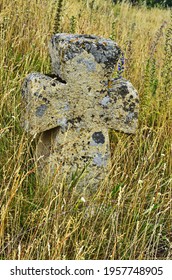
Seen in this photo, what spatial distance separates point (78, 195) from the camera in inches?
92.9

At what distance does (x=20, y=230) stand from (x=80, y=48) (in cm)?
103

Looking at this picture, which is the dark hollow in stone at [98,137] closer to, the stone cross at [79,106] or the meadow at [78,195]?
the stone cross at [79,106]

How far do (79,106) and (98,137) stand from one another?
225mm

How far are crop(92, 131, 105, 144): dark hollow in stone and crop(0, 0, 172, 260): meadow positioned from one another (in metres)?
0.16

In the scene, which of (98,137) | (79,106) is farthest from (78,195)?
(79,106)

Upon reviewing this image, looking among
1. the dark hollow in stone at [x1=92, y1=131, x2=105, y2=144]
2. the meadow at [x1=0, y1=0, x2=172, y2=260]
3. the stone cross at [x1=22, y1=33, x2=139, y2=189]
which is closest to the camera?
the meadow at [x1=0, y1=0, x2=172, y2=260]

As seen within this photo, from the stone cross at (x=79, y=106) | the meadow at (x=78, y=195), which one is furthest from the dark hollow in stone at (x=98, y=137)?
the meadow at (x=78, y=195)

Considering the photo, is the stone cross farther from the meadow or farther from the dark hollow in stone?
the meadow

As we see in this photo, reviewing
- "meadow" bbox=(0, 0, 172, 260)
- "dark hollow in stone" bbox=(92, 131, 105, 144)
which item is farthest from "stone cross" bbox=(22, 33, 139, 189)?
"meadow" bbox=(0, 0, 172, 260)

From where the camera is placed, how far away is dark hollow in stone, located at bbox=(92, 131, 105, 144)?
2.48m

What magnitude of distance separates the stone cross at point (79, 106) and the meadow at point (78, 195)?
11 cm
